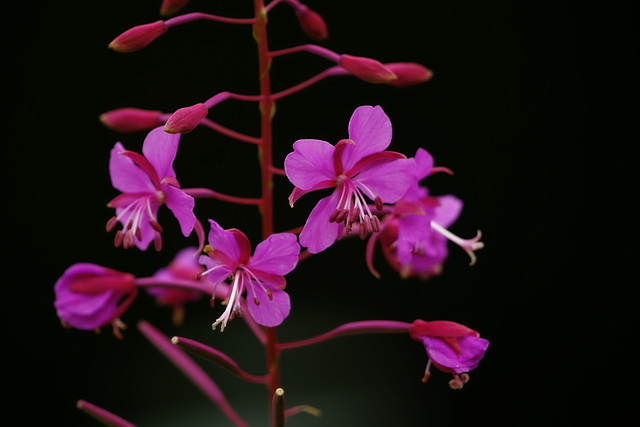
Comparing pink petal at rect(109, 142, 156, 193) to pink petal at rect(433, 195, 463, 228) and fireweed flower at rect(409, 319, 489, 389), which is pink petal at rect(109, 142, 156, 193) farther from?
pink petal at rect(433, 195, 463, 228)

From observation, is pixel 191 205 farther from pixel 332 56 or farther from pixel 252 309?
pixel 332 56

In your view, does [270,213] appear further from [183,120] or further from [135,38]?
[135,38]

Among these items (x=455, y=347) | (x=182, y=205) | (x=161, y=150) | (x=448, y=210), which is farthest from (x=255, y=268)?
(x=448, y=210)

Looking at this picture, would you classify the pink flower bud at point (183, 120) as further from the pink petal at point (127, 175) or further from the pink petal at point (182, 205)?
the pink petal at point (127, 175)

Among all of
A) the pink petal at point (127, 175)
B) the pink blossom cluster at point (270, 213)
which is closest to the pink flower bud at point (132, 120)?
the pink blossom cluster at point (270, 213)

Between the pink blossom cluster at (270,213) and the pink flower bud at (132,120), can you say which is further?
the pink flower bud at (132,120)

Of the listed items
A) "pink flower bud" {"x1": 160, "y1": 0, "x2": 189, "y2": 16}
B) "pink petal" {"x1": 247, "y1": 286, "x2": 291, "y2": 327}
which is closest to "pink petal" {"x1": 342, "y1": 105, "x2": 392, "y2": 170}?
"pink petal" {"x1": 247, "y1": 286, "x2": 291, "y2": 327}

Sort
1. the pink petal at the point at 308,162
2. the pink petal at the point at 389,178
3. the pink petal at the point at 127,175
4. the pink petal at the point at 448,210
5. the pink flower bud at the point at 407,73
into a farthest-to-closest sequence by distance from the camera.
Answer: the pink petal at the point at 448,210
the pink flower bud at the point at 407,73
the pink petal at the point at 127,175
the pink petal at the point at 389,178
the pink petal at the point at 308,162

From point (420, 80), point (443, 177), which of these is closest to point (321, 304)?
point (443, 177)
